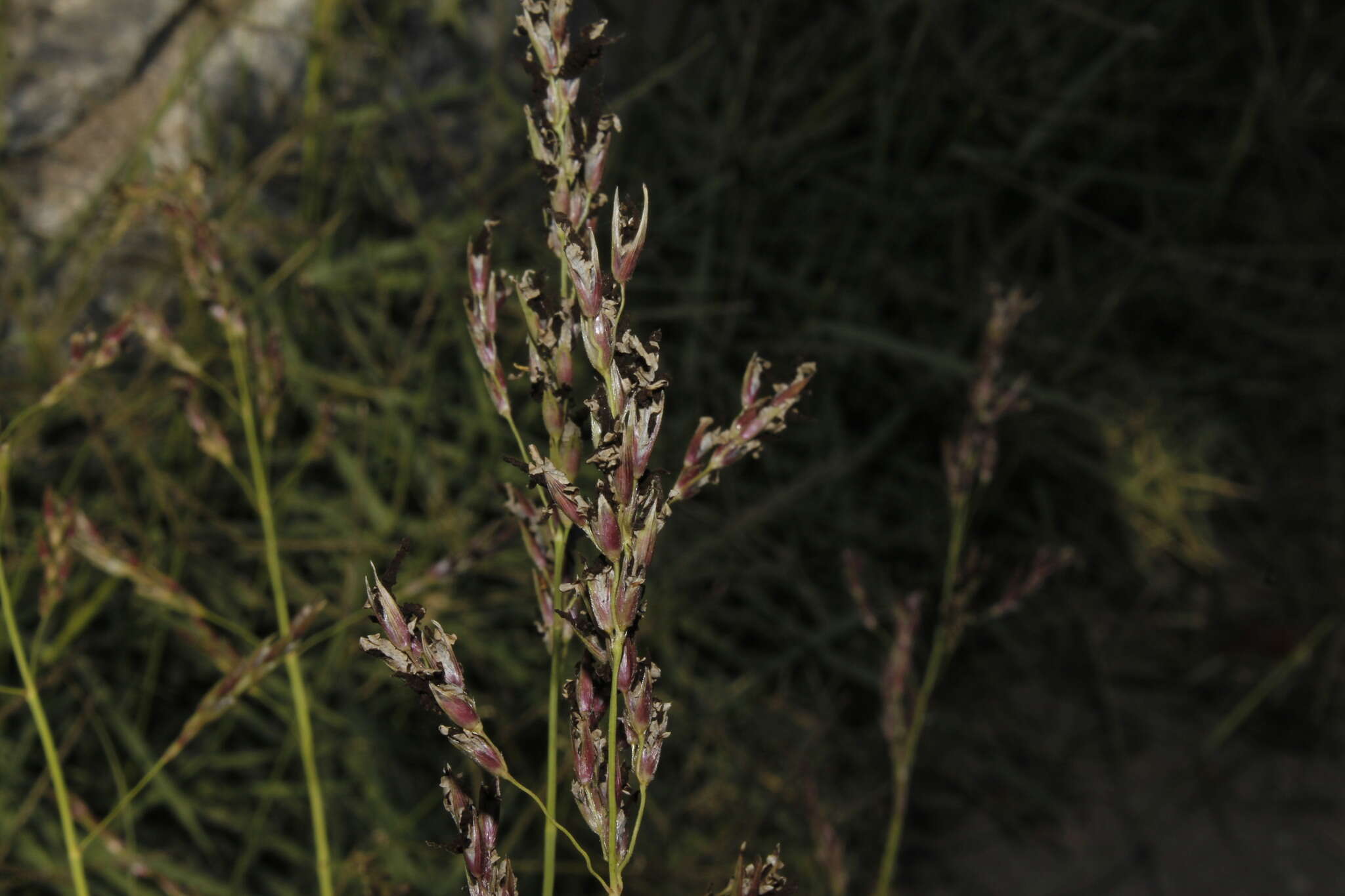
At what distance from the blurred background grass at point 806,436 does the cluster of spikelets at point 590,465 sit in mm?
472

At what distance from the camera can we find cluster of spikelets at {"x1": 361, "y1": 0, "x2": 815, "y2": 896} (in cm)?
33

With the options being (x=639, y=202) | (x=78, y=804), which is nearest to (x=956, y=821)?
(x=639, y=202)

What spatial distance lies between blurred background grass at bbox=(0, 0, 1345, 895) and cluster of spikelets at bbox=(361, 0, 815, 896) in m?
0.47

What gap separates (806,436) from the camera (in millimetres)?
1255

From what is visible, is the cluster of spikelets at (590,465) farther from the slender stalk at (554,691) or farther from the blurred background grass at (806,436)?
the blurred background grass at (806,436)

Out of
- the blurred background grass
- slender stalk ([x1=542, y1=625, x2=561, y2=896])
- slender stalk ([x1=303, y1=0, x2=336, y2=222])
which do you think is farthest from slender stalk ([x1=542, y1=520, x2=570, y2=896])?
slender stalk ([x1=303, y1=0, x2=336, y2=222])

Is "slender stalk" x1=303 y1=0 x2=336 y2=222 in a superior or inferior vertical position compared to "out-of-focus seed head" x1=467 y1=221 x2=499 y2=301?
superior

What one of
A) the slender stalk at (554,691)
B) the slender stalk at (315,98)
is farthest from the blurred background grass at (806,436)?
the slender stalk at (554,691)

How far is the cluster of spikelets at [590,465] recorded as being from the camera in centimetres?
33

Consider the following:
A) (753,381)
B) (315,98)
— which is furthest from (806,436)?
(753,381)

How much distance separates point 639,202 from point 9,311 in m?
0.57

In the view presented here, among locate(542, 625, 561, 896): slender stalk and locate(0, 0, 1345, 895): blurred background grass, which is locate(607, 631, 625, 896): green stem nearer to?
locate(542, 625, 561, 896): slender stalk

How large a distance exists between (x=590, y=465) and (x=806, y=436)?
36.4 inches

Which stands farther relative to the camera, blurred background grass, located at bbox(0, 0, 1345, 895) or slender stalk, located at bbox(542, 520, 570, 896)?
blurred background grass, located at bbox(0, 0, 1345, 895)
